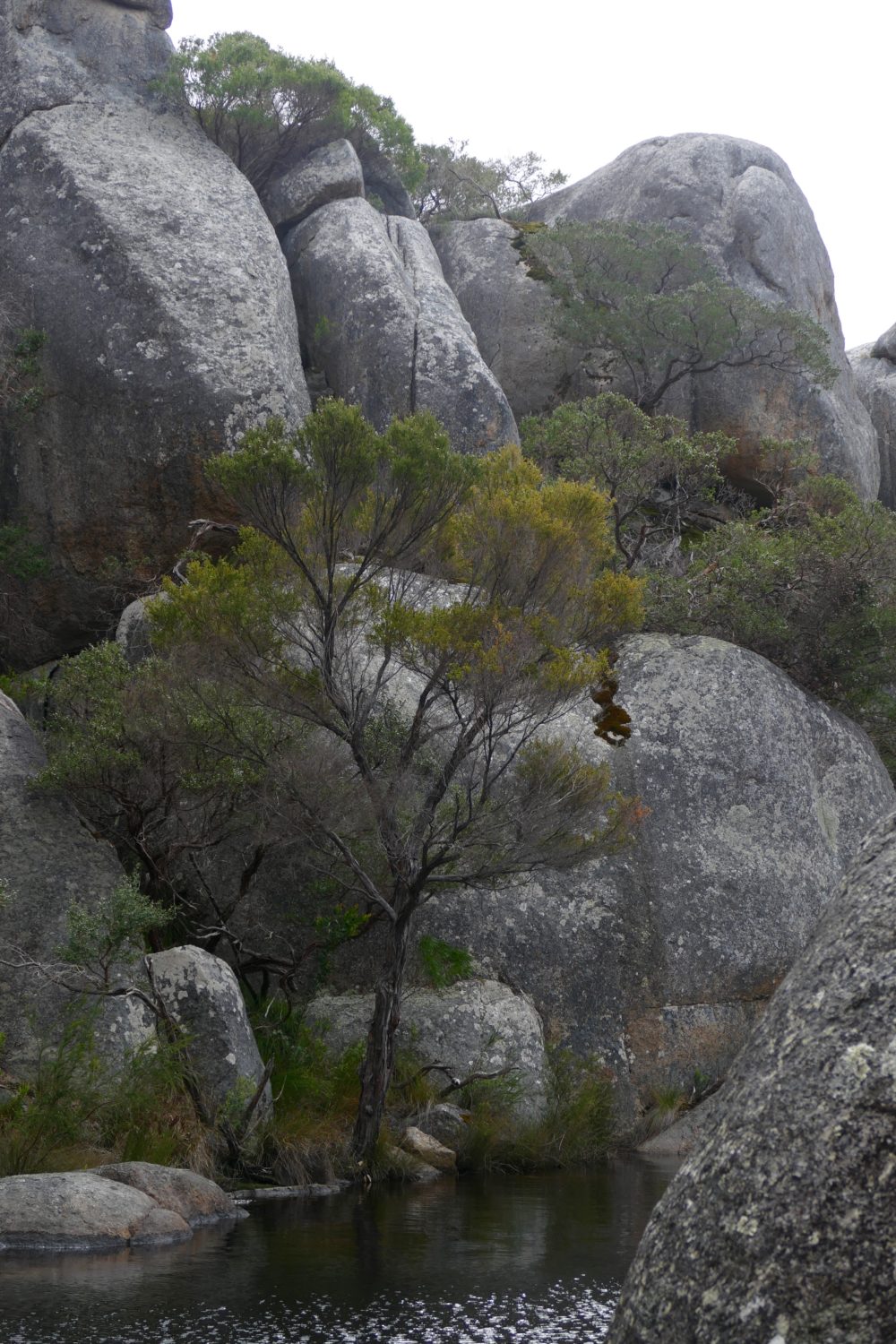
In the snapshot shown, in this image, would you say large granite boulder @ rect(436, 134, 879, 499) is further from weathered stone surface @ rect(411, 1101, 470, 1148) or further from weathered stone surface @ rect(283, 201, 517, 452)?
weathered stone surface @ rect(411, 1101, 470, 1148)

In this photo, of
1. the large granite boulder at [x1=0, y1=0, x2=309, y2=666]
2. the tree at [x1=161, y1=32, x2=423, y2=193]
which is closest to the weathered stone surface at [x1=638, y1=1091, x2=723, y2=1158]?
the large granite boulder at [x1=0, y1=0, x2=309, y2=666]

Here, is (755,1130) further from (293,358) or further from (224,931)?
(293,358)

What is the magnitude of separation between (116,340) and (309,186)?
8156 mm

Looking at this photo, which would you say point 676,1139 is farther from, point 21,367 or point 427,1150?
point 21,367

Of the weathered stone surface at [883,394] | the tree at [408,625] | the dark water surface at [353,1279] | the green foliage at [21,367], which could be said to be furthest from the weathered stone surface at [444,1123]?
the weathered stone surface at [883,394]

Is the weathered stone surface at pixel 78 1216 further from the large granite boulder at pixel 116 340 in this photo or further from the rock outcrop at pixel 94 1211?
the large granite boulder at pixel 116 340

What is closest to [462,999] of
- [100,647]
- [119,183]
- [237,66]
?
[100,647]

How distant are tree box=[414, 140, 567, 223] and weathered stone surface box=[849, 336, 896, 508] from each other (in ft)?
41.2

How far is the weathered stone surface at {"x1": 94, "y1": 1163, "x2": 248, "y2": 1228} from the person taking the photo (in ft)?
43.3

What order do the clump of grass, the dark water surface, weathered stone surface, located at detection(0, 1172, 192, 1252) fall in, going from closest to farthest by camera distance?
1. the dark water surface
2. weathered stone surface, located at detection(0, 1172, 192, 1252)
3. the clump of grass

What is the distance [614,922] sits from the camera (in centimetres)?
2105

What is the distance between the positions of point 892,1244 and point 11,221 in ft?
80.6

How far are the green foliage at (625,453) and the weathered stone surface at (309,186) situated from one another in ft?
22.9

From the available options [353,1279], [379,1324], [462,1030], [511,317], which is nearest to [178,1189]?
[353,1279]
